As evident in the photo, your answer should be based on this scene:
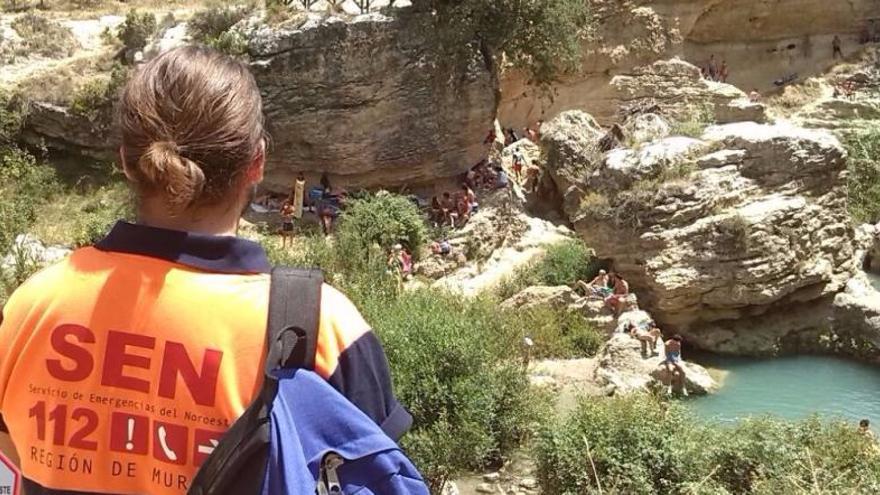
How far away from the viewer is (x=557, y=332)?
14.3 m

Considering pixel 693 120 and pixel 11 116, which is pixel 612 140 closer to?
pixel 693 120

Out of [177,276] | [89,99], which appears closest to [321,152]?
[89,99]

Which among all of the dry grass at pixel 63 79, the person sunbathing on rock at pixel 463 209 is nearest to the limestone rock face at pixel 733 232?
the person sunbathing on rock at pixel 463 209

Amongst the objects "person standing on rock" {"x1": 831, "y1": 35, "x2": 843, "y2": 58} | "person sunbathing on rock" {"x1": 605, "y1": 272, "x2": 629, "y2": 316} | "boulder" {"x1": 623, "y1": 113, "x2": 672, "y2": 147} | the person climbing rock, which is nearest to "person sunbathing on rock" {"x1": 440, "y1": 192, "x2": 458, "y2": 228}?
the person climbing rock

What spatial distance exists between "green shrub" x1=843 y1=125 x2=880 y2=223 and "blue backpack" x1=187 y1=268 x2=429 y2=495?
18510 millimetres

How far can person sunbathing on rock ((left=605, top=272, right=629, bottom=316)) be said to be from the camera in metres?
14.6

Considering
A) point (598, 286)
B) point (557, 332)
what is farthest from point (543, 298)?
point (598, 286)

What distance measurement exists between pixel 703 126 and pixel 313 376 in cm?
1634

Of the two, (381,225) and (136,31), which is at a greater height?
(136,31)

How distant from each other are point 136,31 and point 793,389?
16.2 metres

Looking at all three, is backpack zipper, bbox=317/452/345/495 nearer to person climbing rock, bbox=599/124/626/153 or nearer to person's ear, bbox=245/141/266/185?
person's ear, bbox=245/141/266/185

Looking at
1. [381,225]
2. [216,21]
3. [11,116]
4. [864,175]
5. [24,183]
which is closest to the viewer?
[381,225]

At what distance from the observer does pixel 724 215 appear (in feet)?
47.4

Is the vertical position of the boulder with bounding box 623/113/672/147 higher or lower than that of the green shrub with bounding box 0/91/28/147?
higher
